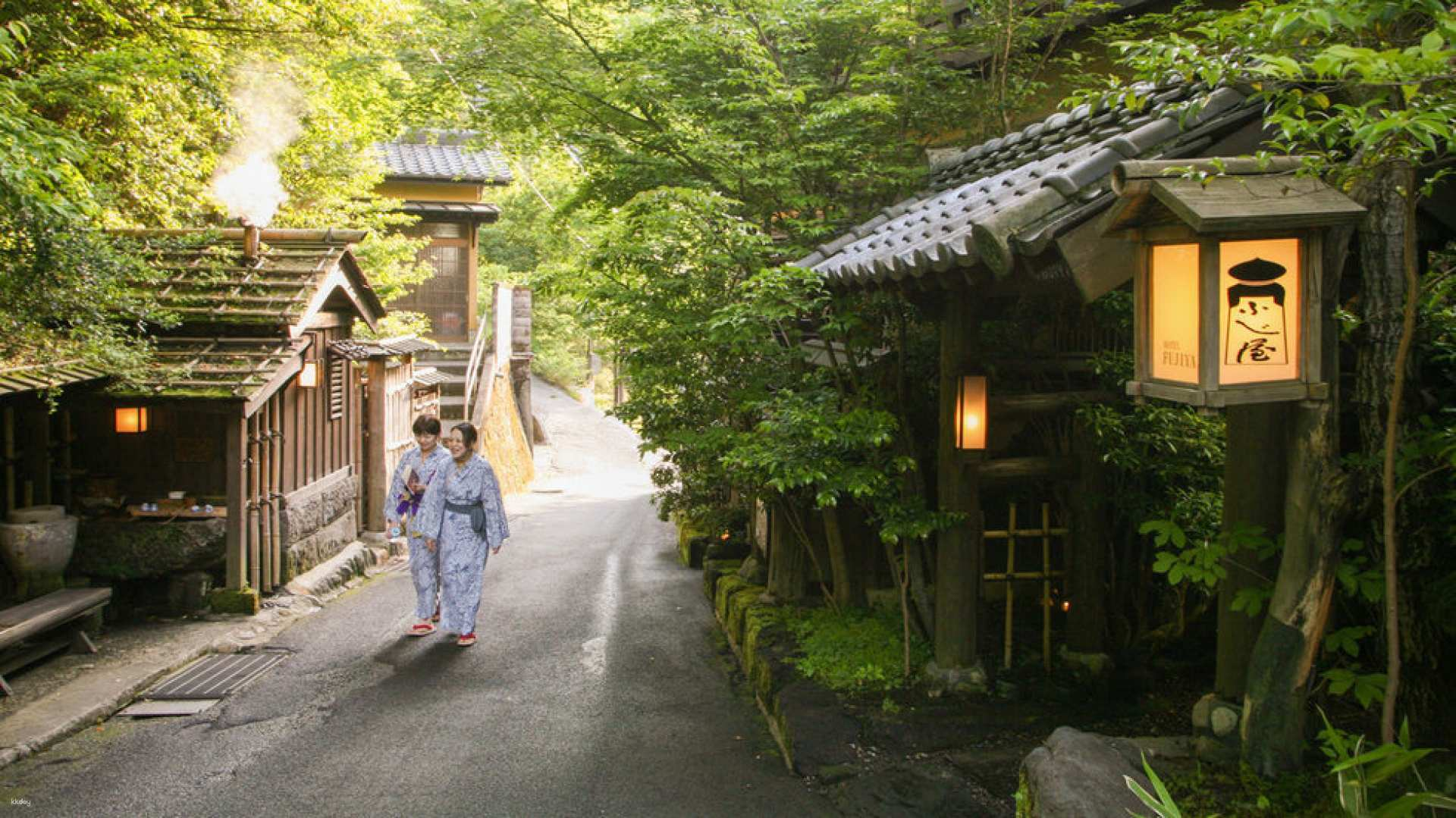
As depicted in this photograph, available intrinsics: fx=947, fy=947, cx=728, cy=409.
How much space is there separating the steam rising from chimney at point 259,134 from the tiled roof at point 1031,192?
28.8 ft

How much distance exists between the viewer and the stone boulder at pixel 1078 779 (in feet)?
14.3

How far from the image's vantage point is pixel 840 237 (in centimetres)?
942

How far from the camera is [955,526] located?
6770 mm

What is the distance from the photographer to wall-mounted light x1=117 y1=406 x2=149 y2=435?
1069cm

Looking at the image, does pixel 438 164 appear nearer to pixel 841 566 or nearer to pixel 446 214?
pixel 446 214

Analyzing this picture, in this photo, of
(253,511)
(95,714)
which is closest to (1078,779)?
(95,714)

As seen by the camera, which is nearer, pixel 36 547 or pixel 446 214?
pixel 36 547

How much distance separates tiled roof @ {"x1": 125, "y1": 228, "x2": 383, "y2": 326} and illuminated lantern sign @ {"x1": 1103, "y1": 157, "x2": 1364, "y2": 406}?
996cm

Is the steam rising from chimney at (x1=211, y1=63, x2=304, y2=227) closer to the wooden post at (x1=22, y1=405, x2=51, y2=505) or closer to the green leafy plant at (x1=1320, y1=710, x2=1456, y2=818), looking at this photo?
the wooden post at (x1=22, y1=405, x2=51, y2=505)

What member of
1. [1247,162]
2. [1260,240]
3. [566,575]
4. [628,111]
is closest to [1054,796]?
[1260,240]

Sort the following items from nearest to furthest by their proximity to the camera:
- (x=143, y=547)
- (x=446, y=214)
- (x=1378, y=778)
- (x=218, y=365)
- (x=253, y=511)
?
(x=1378, y=778), (x=218, y=365), (x=143, y=547), (x=253, y=511), (x=446, y=214)

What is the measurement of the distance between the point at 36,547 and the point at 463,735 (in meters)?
5.37

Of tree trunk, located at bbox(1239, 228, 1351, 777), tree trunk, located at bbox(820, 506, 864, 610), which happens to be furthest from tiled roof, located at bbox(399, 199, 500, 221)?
tree trunk, located at bbox(1239, 228, 1351, 777)

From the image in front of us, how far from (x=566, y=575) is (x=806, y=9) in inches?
325
